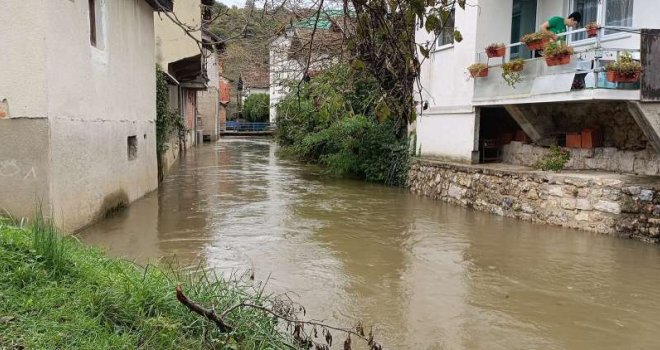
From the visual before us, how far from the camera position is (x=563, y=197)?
10336 mm

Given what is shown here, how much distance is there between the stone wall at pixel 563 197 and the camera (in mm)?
9172

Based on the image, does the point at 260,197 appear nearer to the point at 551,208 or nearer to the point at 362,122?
the point at 362,122

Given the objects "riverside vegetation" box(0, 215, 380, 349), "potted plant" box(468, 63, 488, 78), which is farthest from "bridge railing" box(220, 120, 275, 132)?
"riverside vegetation" box(0, 215, 380, 349)

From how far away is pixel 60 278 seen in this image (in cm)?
436

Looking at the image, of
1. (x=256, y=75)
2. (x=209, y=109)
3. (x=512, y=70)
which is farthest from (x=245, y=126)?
(x=512, y=70)

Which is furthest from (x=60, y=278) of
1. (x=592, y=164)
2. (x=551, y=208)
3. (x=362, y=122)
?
(x=362, y=122)

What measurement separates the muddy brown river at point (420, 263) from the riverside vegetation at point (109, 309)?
1.46 meters

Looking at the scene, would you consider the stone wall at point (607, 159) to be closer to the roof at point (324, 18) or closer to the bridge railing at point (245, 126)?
the roof at point (324, 18)

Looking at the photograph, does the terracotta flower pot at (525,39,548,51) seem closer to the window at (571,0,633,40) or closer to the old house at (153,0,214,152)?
the window at (571,0,633,40)

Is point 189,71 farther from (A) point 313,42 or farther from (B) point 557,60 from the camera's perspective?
(A) point 313,42

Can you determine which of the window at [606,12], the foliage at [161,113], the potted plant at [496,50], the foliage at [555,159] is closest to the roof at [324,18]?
the potted plant at [496,50]

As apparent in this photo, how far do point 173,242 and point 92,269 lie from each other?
4.17 metres

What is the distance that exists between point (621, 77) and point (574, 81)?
0.80 meters

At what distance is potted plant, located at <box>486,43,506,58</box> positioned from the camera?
12.0 m
